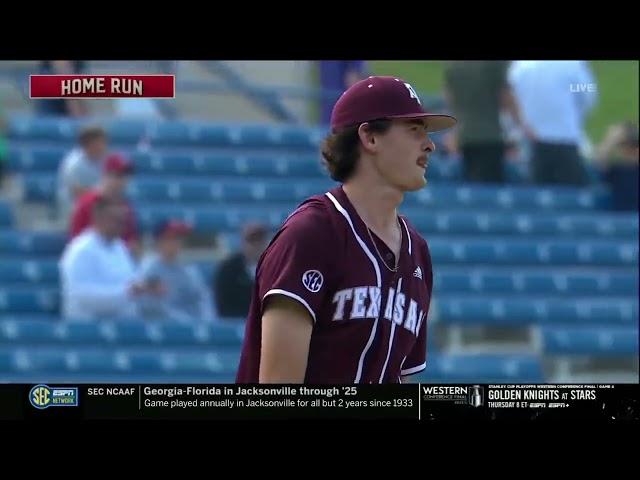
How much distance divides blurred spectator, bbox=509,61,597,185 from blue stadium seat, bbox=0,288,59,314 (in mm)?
1864

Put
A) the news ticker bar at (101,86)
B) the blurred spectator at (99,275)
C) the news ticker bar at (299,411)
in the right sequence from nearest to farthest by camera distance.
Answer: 1. the news ticker bar at (299,411)
2. the news ticker bar at (101,86)
3. the blurred spectator at (99,275)

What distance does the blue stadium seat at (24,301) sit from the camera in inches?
187

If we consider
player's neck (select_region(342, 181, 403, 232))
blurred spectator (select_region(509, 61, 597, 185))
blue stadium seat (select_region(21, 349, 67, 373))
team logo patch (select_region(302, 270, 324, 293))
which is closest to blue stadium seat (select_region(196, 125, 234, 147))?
blue stadium seat (select_region(21, 349, 67, 373))

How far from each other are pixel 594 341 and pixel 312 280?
6.72ft

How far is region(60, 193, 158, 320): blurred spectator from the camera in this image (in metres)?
4.98

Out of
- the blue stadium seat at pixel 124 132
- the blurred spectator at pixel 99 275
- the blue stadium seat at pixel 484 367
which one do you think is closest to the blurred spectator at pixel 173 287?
the blurred spectator at pixel 99 275

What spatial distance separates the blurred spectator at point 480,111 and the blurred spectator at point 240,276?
2.70ft

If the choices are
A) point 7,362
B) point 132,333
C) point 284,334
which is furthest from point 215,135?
point 284,334

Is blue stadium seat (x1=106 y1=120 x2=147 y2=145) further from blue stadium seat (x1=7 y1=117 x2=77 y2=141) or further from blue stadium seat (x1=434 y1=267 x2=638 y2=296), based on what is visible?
blue stadium seat (x1=434 y1=267 x2=638 y2=296)

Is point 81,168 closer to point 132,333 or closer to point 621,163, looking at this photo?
point 132,333

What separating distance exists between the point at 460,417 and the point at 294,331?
87 centimetres

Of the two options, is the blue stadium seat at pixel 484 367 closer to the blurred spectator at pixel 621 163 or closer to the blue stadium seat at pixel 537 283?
the blue stadium seat at pixel 537 283

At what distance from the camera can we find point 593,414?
390 cm
